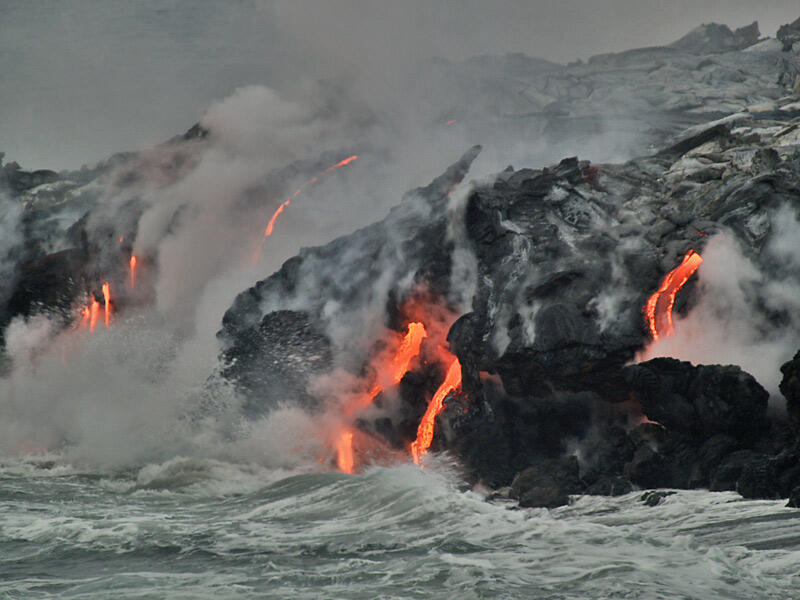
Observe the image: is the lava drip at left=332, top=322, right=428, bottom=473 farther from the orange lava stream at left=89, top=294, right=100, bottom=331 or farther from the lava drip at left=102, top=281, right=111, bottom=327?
the orange lava stream at left=89, top=294, right=100, bottom=331

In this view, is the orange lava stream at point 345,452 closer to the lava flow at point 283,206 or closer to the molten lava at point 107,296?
the lava flow at point 283,206

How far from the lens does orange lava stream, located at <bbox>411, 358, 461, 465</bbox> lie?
28.7 metres

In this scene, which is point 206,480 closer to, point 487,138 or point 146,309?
point 146,309

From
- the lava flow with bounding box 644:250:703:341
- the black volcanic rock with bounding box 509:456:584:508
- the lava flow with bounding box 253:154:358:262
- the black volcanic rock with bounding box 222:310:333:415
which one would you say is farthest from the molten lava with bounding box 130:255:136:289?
the lava flow with bounding box 644:250:703:341

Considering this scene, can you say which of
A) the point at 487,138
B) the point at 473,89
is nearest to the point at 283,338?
the point at 487,138

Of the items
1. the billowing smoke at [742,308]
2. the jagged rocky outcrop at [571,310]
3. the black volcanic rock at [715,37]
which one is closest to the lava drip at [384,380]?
the jagged rocky outcrop at [571,310]

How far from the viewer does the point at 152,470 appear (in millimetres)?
34062

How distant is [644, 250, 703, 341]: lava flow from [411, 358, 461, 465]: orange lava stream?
6.98 m

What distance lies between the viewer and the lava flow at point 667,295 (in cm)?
2481

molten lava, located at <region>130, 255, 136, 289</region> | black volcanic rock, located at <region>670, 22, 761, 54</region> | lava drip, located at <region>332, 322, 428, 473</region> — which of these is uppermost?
black volcanic rock, located at <region>670, 22, 761, 54</region>

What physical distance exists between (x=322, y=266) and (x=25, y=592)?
19.6 m

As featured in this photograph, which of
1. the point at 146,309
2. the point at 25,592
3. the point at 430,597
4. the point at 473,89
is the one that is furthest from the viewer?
the point at 473,89

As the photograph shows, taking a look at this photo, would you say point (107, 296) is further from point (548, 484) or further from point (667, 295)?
point (667, 295)

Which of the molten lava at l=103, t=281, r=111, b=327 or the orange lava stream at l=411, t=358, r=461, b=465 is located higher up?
the molten lava at l=103, t=281, r=111, b=327
